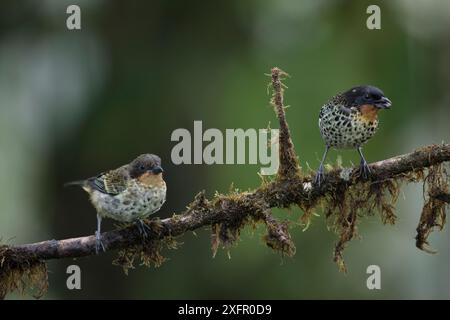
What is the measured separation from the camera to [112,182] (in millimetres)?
5621

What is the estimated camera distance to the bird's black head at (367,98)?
17.7 ft

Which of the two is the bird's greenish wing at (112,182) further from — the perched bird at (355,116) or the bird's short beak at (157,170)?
the perched bird at (355,116)

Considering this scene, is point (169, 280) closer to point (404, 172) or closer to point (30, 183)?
point (30, 183)

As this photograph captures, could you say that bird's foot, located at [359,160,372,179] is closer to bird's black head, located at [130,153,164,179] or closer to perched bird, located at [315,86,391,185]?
perched bird, located at [315,86,391,185]

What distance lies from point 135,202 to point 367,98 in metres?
1.76

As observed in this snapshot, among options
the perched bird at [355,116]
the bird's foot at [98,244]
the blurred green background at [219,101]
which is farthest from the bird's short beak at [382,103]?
the blurred green background at [219,101]

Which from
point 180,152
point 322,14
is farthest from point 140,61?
point 322,14

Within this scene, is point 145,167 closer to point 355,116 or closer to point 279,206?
point 279,206

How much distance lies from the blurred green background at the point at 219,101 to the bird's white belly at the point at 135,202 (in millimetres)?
4566

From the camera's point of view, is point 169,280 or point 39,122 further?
point 39,122

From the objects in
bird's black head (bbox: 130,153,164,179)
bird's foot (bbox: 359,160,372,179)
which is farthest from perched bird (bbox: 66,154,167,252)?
bird's foot (bbox: 359,160,372,179)

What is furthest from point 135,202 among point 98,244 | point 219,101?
point 219,101

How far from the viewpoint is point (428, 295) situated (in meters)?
11.0

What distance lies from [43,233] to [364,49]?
17.4ft
